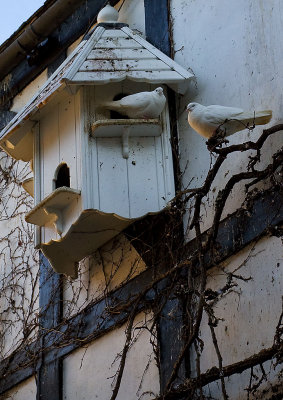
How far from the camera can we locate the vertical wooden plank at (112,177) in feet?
22.4

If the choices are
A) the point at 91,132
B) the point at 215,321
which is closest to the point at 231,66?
the point at 91,132

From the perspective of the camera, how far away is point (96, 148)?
7043 mm

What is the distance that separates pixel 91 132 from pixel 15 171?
2.11m

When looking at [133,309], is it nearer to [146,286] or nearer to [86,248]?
[146,286]

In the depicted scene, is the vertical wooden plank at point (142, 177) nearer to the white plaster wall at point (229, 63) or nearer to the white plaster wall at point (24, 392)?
the white plaster wall at point (229, 63)

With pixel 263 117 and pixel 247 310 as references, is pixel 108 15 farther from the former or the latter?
pixel 247 310

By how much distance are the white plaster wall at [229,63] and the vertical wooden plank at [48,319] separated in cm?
141

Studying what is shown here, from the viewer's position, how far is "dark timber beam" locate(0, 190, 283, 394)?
626 cm

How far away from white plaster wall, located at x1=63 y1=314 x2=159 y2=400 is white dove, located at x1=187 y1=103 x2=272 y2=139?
129 centimetres

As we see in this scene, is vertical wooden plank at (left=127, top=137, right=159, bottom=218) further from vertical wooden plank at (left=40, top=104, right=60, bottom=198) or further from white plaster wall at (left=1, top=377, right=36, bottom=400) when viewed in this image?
white plaster wall at (left=1, top=377, right=36, bottom=400)

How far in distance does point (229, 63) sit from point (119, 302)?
1718 millimetres

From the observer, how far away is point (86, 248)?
7.33 m

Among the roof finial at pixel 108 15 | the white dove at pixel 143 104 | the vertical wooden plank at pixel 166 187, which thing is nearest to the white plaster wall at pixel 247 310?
the vertical wooden plank at pixel 166 187

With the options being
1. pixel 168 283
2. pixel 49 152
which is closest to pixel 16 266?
pixel 49 152
